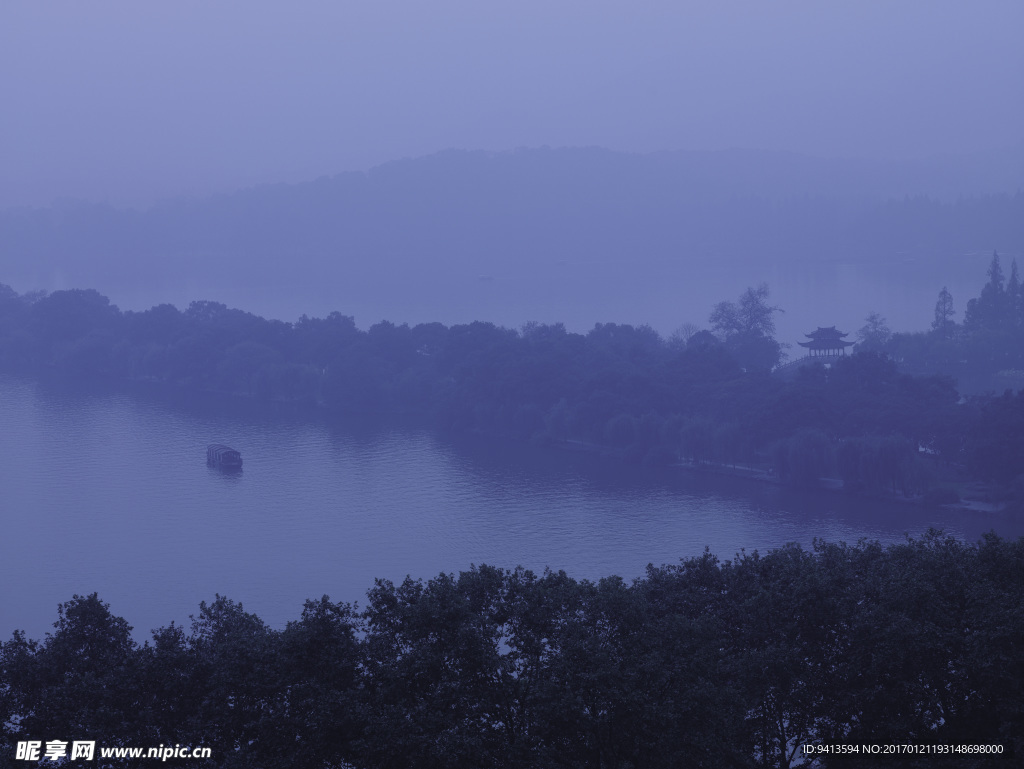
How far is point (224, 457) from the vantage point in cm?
1633

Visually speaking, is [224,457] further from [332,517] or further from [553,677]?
[553,677]

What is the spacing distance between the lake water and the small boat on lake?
0.21 meters

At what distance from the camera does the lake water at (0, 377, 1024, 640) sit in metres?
11.8

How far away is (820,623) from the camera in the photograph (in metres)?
5.42

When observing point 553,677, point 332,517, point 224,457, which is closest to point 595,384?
point 332,517

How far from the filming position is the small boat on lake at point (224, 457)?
16.3m

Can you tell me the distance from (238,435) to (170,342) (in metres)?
6.86

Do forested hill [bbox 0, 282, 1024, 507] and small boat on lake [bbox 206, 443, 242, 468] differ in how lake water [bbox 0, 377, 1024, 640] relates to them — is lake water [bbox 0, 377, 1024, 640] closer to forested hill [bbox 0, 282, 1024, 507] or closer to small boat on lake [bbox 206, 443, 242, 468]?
small boat on lake [bbox 206, 443, 242, 468]

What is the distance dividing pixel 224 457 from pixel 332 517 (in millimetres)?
Result: 3205

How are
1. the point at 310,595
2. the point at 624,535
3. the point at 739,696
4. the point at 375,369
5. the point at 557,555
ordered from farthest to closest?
1. the point at 375,369
2. the point at 624,535
3. the point at 557,555
4. the point at 310,595
5. the point at 739,696

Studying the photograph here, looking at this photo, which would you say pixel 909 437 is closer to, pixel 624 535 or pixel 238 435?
pixel 624 535

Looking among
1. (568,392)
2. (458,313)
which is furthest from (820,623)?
(458,313)

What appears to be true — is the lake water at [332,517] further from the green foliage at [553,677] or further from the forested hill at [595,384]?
the green foliage at [553,677]

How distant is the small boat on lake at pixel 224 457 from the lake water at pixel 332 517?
214 millimetres
